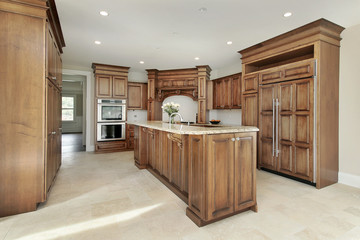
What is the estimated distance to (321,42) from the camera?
3105mm

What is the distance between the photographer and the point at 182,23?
124 inches

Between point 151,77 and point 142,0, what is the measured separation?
3.92m

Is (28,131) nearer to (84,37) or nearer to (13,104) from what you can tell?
(13,104)

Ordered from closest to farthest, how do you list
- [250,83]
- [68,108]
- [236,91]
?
[250,83], [236,91], [68,108]

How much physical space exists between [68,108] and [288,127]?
12.3 meters

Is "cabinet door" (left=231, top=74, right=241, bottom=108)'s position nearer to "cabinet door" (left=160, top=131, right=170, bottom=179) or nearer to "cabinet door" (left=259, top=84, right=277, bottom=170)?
"cabinet door" (left=259, top=84, right=277, bottom=170)

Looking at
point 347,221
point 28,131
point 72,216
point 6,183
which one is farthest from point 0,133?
point 347,221

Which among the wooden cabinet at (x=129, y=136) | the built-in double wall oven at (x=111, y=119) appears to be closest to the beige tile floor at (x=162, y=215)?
the built-in double wall oven at (x=111, y=119)

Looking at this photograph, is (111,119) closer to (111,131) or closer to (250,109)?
(111,131)

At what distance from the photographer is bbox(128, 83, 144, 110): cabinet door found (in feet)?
21.3

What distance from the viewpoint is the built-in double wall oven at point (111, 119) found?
5.80 m

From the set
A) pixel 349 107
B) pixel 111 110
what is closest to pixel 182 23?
pixel 349 107

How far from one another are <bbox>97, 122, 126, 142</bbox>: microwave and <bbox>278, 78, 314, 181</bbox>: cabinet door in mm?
4521

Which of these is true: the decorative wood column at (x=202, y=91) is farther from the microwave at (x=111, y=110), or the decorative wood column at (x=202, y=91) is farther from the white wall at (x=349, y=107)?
the white wall at (x=349, y=107)
